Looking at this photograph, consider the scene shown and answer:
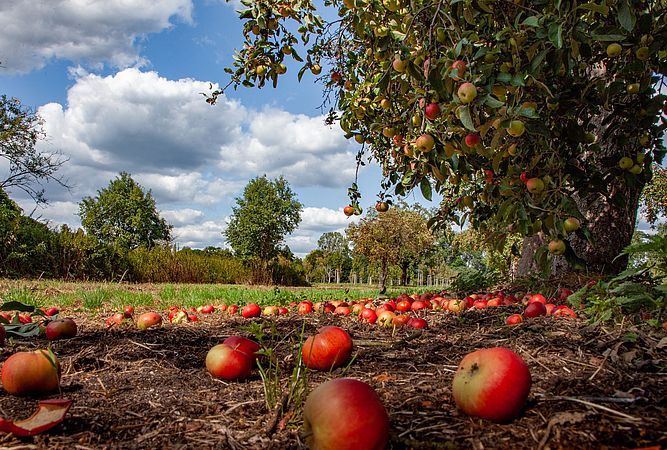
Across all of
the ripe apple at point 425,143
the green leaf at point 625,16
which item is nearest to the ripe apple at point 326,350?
the ripe apple at point 425,143

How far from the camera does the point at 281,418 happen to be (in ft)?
4.97

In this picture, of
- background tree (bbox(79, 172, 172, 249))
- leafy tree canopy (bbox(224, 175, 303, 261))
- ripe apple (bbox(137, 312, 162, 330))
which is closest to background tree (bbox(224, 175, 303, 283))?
leafy tree canopy (bbox(224, 175, 303, 261))

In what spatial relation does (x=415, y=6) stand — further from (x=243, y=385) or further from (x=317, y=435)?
(x=317, y=435)

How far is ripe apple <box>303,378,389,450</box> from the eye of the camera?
1.15 metres

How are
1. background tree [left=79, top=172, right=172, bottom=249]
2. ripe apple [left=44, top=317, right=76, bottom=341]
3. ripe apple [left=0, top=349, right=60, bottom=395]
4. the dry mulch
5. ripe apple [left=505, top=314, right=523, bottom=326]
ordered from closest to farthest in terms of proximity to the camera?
the dry mulch, ripe apple [left=0, top=349, right=60, bottom=395], ripe apple [left=505, top=314, right=523, bottom=326], ripe apple [left=44, top=317, right=76, bottom=341], background tree [left=79, top=172, right=172, bottom=249]

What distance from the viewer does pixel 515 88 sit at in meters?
2.33

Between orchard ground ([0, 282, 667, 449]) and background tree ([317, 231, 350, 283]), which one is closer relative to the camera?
orchard ground ([0, 282, 667, 449])

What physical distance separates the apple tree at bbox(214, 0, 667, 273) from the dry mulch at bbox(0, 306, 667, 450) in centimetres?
71

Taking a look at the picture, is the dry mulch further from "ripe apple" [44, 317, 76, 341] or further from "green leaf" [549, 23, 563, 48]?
"green leaf" [549, 23, 563, 48]

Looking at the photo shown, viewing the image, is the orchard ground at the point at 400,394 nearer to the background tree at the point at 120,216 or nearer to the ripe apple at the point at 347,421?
the ripe apple at the point at 347,421

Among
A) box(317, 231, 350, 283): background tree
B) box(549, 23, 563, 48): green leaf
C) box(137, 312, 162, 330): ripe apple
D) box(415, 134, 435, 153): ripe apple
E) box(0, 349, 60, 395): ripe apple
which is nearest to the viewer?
box(0, 349, 60, 395): ripe apple

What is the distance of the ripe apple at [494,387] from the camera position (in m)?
1.33

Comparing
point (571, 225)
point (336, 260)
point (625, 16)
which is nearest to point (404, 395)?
point (571, 225)

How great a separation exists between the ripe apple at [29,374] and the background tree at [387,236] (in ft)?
94.8
